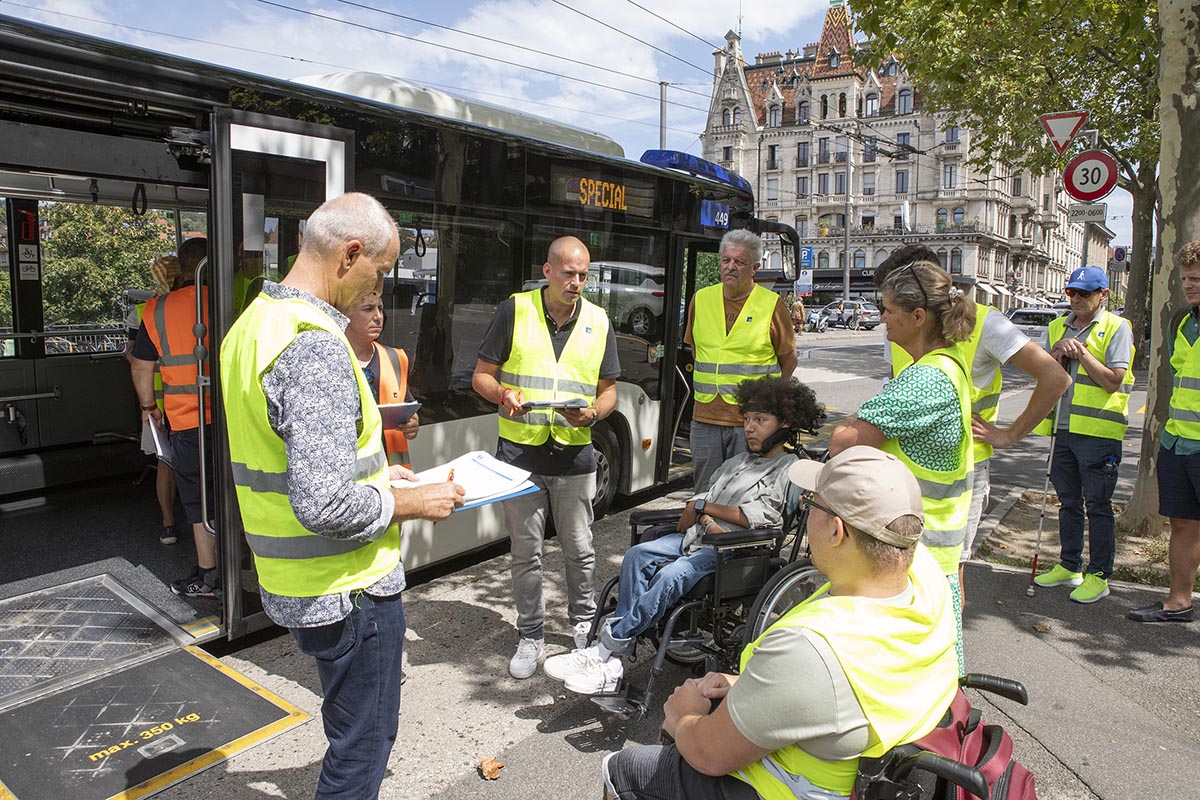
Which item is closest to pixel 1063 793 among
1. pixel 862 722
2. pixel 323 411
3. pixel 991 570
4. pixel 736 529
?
pixel 736 529

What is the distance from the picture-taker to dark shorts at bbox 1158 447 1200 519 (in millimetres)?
4715

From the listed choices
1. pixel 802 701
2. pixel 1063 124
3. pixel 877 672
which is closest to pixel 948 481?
pixel 877 672

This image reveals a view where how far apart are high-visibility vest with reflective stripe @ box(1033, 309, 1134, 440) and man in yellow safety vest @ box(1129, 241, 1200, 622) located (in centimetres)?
32

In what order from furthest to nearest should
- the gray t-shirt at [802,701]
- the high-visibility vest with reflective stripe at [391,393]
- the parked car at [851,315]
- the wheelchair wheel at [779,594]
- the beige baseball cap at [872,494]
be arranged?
the parked car at [851,315]
the high-visibility vest with reflective stripe at [391,393]
the wheelchair wheel at [779,594]
the beige baseball cap at [872,494]
the gray t-shirt at [802,701]

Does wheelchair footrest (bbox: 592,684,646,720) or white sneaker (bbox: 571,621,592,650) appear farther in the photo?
white sneaker (bbox: 571,621,592,650)

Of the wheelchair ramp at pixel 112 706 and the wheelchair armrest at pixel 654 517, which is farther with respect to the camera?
the wheelchair armrest at pixel 654 517

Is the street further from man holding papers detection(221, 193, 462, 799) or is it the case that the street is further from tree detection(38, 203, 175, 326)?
tree detection(38, 203, 175, 326)

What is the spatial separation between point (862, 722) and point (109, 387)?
23.5 ft

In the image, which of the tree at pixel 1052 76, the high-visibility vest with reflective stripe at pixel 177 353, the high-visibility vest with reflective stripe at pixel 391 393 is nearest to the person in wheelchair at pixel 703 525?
the high-visibility vest with reflective stripe at pixel 391 393

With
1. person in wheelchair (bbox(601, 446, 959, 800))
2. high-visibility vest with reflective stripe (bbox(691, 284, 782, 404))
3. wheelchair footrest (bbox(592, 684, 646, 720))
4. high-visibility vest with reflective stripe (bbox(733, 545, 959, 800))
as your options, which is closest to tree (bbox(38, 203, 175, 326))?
high-visibility vest with reflective stripe (bbox(691, 284, 782, 404))

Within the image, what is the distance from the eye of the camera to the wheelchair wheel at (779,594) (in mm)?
3447

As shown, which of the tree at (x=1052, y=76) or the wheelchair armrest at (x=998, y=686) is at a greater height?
the tree at (x=1052, y=76)

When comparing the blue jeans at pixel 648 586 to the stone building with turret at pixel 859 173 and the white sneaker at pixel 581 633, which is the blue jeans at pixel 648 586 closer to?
the white sneaker at pixel 581 633

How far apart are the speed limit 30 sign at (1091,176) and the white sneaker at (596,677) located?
7.53 m
